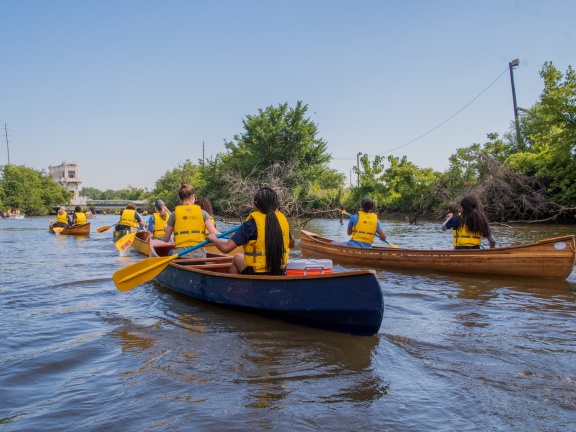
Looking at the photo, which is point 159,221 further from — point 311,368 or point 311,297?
point 311,368

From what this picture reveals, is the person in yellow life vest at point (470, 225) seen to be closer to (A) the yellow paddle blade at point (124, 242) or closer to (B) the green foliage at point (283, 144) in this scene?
(A) the yellow paddle blade at point (124, 242)

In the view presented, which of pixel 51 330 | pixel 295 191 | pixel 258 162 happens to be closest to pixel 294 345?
pixel 51 330

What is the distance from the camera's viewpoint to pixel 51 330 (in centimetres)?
544

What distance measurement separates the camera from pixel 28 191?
61.6 meters

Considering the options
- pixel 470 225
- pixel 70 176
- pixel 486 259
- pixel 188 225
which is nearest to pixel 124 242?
pixel 188 225

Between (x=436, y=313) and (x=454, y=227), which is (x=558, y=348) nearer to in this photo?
(x=436, y=313)

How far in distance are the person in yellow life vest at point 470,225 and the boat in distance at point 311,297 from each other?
14.8 ft

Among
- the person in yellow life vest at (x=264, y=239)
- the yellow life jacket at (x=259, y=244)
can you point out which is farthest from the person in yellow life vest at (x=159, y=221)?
the yellow life jacket at (x=259, y=244)

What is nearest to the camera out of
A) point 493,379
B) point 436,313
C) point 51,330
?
point 493,379

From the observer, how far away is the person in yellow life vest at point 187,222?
270 inches

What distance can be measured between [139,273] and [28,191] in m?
64.0

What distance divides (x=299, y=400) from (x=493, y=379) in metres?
1.60

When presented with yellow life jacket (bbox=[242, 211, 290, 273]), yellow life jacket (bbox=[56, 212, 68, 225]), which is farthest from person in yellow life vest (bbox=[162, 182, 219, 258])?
yellow life jacket (bbox=[56, 212, 68, 225])

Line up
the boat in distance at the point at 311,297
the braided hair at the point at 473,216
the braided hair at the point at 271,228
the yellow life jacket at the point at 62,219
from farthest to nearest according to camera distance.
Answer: the yellow life jacket at the point at 62,219 < the braided hair at the point at 473,216 < the braided hair at the point at 271,228 < the boat in distance at the point at 311,297
